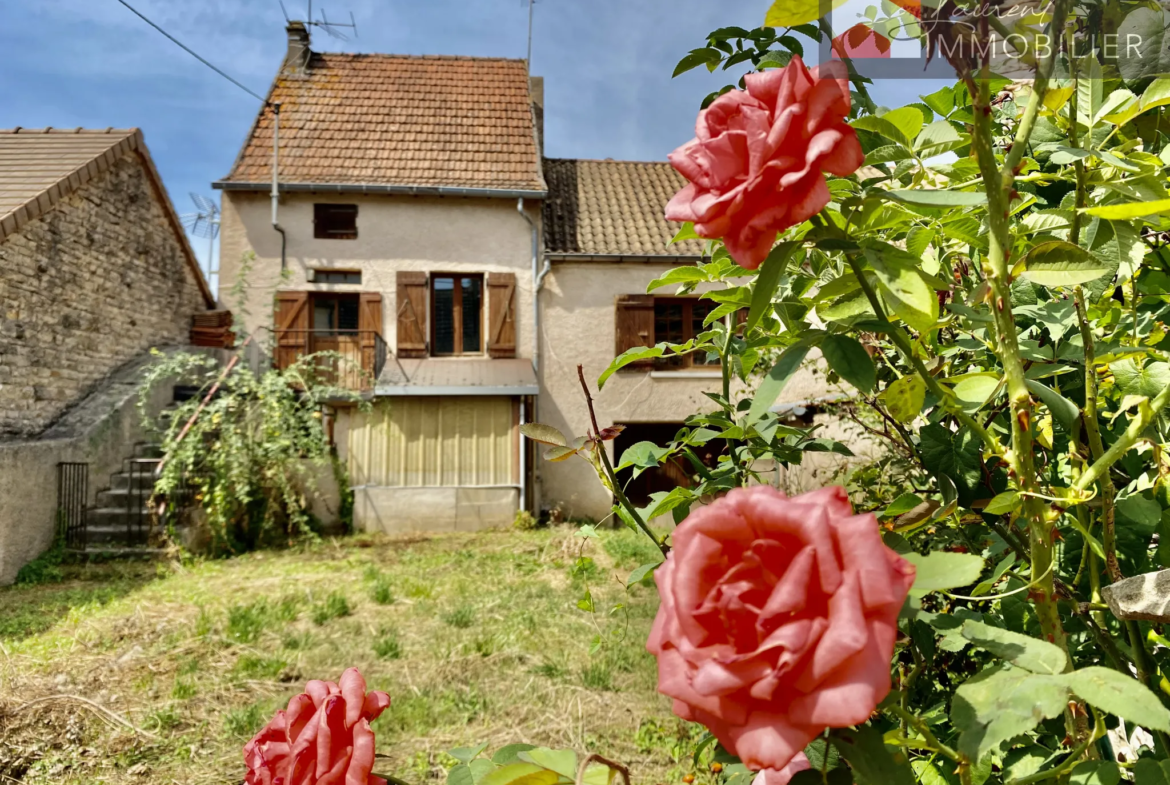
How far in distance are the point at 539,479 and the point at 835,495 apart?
396 inches

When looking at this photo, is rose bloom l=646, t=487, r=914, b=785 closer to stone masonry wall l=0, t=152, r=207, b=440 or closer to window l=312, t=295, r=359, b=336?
stone masonry wall l=0, t=152, r=207, b=440

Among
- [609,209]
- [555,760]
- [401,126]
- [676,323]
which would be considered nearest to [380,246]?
[401,126]

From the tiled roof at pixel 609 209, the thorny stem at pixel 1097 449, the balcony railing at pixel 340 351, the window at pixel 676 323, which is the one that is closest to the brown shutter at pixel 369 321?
the balcony railing at pixel 340 351

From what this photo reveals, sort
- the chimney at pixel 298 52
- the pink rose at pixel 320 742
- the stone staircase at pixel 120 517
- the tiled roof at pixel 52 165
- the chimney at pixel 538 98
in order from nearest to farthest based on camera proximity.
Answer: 1. the pink rose at pixel 320 742
2. the tiled roof at pixel 52 165
3. the stone staircase at pixel 120 517
4. the chimney at pixel 298 52
5. the chimney at pixel 538 98

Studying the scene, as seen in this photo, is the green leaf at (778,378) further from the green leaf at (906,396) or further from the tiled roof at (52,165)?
the tiled roof at (52,165)

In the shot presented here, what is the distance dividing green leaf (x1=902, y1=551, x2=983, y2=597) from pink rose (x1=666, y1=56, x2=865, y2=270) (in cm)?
25

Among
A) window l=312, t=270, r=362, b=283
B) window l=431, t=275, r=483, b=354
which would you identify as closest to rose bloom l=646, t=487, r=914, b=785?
window l=431, t=275, r=483, b=354

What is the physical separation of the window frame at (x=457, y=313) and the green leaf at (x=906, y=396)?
10017mm

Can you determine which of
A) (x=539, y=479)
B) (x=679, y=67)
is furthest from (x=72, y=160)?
(x=679, y=67)

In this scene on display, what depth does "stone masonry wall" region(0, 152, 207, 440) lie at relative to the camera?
7430 millimetres

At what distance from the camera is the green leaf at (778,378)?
556 millimetres

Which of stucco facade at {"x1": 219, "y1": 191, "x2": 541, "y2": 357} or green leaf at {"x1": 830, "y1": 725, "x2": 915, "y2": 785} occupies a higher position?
stucco facade at {"x1": 219, "y1": 191, "x2": 541, "y2": 357}

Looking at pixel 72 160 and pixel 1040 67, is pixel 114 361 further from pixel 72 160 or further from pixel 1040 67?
pixel 1040 67

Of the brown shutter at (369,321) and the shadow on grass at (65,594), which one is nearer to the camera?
the shadow on grass at (65,594)
